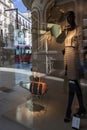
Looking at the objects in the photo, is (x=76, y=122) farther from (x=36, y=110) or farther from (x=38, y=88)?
(x=38, y=88)

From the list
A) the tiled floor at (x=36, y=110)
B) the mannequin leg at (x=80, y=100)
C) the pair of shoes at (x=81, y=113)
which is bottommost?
the tiled floor at (x=36, y=110)

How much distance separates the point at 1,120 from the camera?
559 centimetres

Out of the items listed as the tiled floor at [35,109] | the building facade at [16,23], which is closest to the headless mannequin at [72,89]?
the tiled floor at [35,109]

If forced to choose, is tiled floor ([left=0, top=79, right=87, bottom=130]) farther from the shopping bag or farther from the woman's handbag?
the woman's handbag

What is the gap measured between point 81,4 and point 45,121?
7.34 feet

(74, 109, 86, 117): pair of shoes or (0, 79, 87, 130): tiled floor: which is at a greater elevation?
(74, 109, 86, 117): pair of shoes

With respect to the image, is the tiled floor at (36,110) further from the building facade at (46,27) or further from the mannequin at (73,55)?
the building facade at (46,27)

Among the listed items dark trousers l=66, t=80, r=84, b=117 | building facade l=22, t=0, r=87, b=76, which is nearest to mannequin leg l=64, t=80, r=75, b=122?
dark trousers l=66, t=80, r=84, b=117

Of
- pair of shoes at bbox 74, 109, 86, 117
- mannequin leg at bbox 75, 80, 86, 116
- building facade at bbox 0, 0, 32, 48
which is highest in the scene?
building facade at bbox 0, 0, 32, 48

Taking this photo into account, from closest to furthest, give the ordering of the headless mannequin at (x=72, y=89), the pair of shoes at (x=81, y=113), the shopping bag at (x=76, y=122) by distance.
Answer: the shopping bag at (x=76, y=122) < the headless mannequin at (x=72, y=89) < the pair of shoes at (x=81, y=113)

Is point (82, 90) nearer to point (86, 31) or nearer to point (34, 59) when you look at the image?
point (86, 31)

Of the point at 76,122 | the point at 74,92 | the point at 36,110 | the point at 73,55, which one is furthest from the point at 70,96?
the point at 36,110

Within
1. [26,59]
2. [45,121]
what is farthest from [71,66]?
[26,59]

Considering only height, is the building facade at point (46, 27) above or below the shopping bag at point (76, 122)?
above
